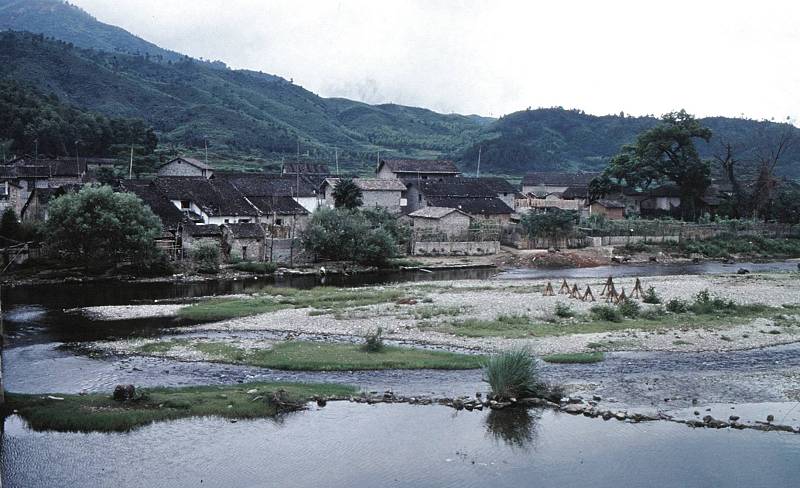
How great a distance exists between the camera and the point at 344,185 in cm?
6234

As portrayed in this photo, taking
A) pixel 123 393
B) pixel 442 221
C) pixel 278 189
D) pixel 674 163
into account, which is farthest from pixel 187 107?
pixel 123 393

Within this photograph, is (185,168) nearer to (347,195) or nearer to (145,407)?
(347,195)

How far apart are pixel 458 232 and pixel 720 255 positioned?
2314 centimetres

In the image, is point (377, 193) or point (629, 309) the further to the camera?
point (377, 193)

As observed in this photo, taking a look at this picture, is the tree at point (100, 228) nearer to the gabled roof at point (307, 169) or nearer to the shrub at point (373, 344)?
the shrub at point (373, 344)

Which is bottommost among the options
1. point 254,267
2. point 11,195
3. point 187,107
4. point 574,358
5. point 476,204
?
point 574,358

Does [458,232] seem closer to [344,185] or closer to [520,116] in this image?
[344,185]

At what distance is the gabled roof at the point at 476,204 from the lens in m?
66.5

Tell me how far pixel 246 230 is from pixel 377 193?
2031cm

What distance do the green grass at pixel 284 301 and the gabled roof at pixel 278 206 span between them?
1815cm

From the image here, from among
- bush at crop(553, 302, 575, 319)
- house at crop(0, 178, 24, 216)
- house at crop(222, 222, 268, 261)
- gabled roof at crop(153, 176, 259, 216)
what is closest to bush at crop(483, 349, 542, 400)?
bush at crop(553, 302, 575, 319)

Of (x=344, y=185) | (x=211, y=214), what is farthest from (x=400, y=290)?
(x=344, y=185)

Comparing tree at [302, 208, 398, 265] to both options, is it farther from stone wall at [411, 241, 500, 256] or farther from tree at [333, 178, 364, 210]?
tree at [333, 178, 364, 210]

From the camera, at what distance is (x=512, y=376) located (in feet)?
71.9
